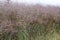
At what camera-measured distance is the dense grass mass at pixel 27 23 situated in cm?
420

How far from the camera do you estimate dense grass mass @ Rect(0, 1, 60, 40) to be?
4.20 metres

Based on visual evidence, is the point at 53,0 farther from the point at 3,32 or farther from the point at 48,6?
the point at 3,32

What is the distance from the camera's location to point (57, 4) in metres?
6.04

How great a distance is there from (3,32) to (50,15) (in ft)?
3.77

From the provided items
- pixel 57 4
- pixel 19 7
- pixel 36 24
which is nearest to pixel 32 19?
pixel 36 24

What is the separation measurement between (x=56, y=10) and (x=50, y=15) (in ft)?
1.34

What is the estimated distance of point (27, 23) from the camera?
4.42 meters

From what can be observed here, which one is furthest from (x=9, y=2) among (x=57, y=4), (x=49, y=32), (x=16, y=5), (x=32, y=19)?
(x=57, y=4)

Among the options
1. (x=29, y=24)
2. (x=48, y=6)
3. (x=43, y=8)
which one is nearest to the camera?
(x=29, y=24)

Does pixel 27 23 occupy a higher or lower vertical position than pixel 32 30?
higher

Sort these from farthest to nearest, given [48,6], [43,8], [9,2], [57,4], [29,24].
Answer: [57,4] → [48,6] → [43,8] → [9,2] → [29,24]

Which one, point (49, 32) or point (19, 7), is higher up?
point (19, 7)

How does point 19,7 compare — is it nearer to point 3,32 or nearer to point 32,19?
point 32,19

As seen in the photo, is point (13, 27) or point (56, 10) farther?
point (56, 10)
